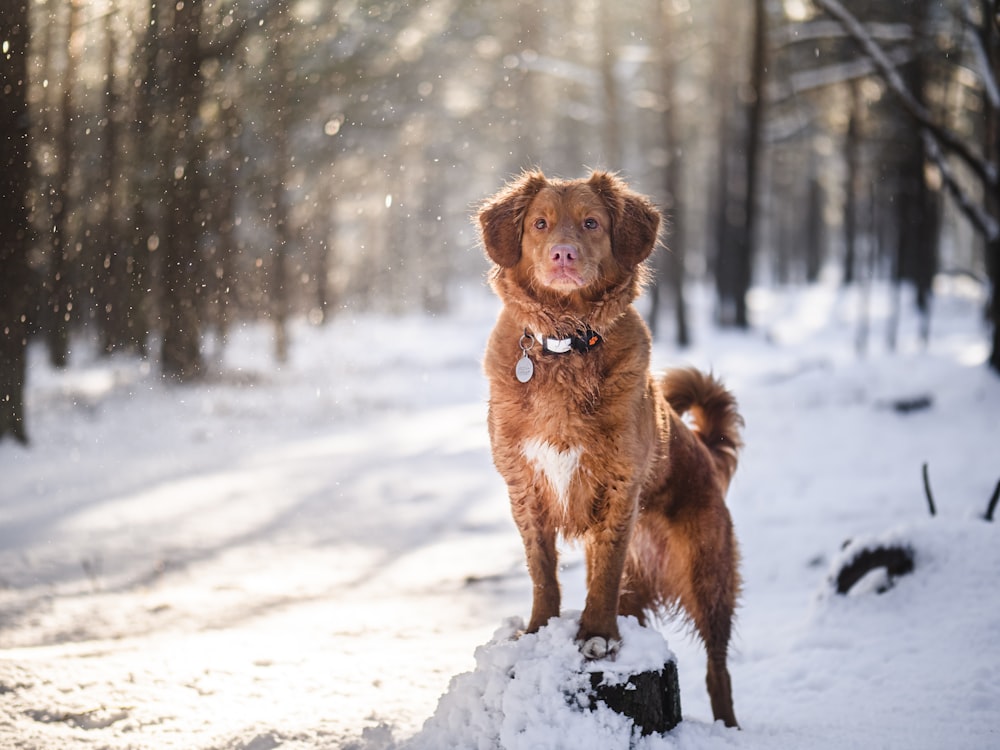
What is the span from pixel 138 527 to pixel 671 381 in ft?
19.9

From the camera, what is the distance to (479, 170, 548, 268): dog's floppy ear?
10.6 feet

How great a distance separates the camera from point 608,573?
3080mm

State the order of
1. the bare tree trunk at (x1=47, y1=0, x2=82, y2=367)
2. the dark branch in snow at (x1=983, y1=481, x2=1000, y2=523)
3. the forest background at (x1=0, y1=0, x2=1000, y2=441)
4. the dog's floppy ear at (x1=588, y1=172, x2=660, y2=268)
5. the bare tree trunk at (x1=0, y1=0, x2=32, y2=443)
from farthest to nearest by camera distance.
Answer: the bare tree trunk at (x1=47, y1=0, x2=82, y2=367) < the forest background at (x1=0, y1=0, x2=1000, y2=441) < the bare tree trunk at (x1=0, y1=0, x2=32, y2=443) < the dark branch in snow at (x1=983, y1=481, x2=1000, y2=523) < the dog's floppy ear at (x1=588, y1=172, x2=660, y2=268)

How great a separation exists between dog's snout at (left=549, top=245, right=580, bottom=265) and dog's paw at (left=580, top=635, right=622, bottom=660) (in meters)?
1.42

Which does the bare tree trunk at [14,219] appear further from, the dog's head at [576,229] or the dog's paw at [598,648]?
the dog's paw at [598,648]

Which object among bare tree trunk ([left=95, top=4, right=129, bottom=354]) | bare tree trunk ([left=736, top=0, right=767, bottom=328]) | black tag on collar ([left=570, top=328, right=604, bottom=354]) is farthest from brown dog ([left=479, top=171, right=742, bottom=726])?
bare tree trunk ([left=736, top=0, right=767, bottom=328])

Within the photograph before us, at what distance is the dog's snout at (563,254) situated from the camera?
295 cm

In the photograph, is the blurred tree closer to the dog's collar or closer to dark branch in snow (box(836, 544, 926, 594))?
dark branch in snow (box(836, 544, 926, 594))

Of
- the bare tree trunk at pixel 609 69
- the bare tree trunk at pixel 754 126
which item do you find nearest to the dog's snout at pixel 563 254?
the bare tree trunk at pixel 754 126

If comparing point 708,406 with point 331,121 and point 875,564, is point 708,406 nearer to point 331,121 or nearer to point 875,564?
point 875,564

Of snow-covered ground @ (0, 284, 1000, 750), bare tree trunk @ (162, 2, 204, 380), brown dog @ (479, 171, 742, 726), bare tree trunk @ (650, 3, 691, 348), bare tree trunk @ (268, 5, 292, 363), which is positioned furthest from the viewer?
Answer: bare tree trunk @ (650, 3, 691, 348)

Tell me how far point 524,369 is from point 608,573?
0.84 m

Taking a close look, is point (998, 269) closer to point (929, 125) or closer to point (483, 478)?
point (929, 125)

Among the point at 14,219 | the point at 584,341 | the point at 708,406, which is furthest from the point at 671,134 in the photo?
the point at 584,341
